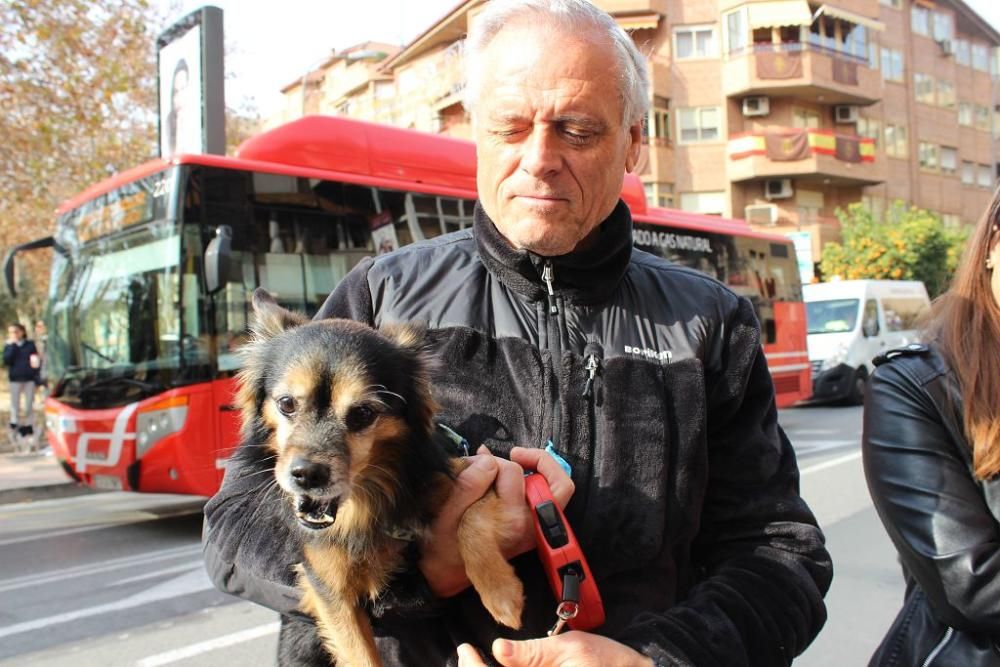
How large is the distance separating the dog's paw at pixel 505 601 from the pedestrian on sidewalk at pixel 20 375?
15.1 m

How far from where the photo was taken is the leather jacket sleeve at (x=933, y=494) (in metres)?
1.88

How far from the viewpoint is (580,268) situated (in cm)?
168

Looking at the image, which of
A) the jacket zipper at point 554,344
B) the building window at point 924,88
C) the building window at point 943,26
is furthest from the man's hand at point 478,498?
the building window at point 943,26

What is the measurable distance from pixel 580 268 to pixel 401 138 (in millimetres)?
8496

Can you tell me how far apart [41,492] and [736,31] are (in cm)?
3483

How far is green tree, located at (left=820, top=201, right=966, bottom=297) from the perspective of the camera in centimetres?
3294

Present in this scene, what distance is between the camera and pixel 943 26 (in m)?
45.2

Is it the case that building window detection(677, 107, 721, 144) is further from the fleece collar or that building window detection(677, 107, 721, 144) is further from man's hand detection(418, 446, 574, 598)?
man's hand detection(418, 446, 574, 598)

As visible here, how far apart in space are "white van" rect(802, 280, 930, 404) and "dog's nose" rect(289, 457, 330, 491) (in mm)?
18586

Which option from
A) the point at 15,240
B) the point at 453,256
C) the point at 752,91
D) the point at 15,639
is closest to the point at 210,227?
the point at 15,639

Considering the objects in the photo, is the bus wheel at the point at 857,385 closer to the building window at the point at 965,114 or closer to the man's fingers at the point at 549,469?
the man's fingers at the point at 549,469

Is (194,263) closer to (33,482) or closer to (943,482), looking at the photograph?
(33,482)

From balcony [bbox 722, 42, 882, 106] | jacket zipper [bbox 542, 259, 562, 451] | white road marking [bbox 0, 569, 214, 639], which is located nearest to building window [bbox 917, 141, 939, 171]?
balcony [bbox 722, 42, 882, 106]

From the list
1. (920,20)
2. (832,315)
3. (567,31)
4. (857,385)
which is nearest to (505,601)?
(567,31)
